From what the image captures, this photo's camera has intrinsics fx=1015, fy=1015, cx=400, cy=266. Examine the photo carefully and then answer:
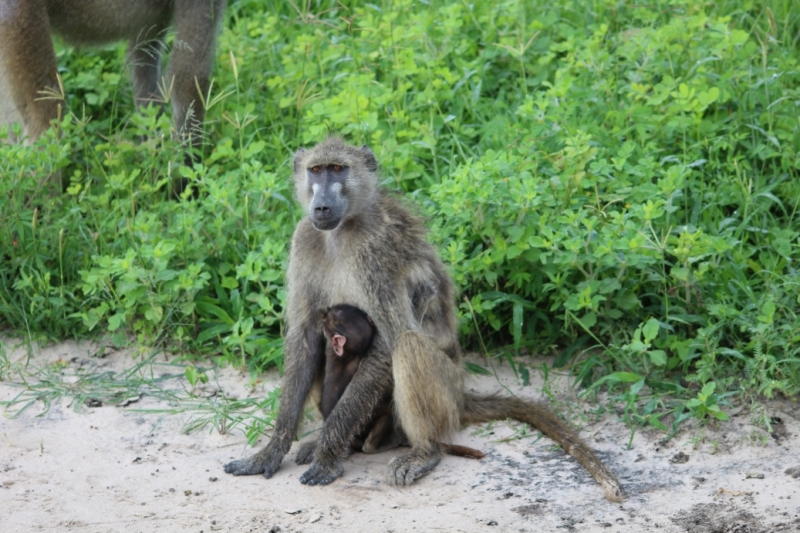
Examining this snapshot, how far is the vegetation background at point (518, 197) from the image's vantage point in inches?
155

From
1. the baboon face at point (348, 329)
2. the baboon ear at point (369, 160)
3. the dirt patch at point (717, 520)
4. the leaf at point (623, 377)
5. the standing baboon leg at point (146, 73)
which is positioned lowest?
the dirt patch at point (717, 520)

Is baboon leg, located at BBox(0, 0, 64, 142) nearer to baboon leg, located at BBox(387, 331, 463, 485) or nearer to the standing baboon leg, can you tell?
the standing baboon leg

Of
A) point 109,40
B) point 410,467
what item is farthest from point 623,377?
point 109,40

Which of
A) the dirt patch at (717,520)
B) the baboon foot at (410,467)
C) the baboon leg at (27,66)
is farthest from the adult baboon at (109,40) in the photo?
the dirt patch at (717,520)

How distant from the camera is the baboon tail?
352cm

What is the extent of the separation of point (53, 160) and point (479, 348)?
2062 mm

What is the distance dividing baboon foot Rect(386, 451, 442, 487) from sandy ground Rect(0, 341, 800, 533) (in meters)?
0.04

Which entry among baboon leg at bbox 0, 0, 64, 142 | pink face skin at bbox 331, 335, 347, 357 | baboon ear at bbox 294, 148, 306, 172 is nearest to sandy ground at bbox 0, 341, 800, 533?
pink face skin at bbox 331, 335, 347, 357

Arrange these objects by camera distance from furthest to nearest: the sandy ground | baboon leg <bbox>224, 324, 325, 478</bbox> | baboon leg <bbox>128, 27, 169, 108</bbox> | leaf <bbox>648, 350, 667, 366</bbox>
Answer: baboon leg <bbox>128, 27, 169, 108</bbox>, leaf <bbox>648, 350, 667, 366</bbox>, baboon leg <bbox>224, 324, 325, 478</bbox>, the sandy ground

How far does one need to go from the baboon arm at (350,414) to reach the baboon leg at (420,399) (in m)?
0.08

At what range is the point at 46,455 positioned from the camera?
3646 mm

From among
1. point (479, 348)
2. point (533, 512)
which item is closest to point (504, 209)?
point (479, 348)

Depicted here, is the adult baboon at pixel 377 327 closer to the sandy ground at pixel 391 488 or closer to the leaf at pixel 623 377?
the sandy ground at pixel 391 488

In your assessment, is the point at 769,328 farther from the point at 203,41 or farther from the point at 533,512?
the point at 203,41
